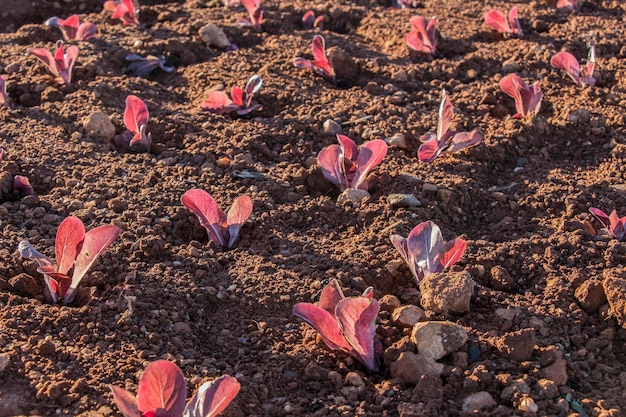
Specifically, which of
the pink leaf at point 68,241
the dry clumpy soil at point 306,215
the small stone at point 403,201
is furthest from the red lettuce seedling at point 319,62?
the pink leaf at point 68,241

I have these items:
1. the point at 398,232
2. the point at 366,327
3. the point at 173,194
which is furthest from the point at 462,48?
the point at 366,327

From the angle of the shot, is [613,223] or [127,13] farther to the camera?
[127,13]

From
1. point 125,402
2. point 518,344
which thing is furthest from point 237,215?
point 518,344

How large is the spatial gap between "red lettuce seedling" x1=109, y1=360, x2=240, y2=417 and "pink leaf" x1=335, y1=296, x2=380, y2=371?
34 cm

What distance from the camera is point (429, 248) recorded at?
2.07 meters

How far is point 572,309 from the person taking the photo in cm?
202

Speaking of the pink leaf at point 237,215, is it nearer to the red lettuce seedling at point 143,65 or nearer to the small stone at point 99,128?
the small stone at point 99,128

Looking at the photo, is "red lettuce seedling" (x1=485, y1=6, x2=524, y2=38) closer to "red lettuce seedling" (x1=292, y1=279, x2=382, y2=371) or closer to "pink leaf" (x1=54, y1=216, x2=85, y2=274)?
"red lettuce seedling" (x1=292, y1=279, x2=382, y2=371)

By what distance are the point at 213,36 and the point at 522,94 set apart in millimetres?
1440

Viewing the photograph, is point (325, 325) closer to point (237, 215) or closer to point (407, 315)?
point (407, 315)

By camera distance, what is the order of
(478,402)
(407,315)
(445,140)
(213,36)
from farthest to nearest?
1. (213,36)
2. (445,140)
3. (407,315)
4. (478,402)

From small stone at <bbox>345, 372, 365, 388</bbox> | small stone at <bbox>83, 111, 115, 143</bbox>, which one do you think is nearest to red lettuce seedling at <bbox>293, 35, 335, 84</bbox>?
small stone at <bbox>83, 111, 115, 143</bbox>

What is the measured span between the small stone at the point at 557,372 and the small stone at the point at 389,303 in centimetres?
42

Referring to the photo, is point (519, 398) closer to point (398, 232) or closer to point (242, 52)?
point (398, 232)
